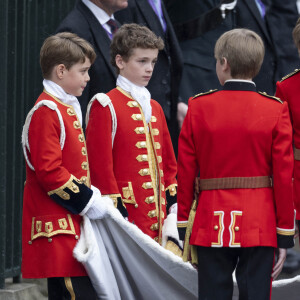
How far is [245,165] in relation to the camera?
4.43m

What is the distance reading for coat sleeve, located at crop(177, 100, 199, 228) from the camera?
178 inches

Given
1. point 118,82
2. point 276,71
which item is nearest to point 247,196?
point 118,82

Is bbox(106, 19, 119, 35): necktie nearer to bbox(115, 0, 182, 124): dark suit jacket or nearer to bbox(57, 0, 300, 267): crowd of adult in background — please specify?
bbox(57, 0, 300, 267): crowd of adult in background

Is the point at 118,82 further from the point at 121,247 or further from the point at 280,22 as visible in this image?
the point at 280,22

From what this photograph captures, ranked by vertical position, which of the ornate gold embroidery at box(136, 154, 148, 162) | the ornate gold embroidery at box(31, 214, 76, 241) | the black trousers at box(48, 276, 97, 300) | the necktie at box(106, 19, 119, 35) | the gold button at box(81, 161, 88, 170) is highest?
the necktie at box(106, 19, 119, 35)

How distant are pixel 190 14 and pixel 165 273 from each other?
8.70ft

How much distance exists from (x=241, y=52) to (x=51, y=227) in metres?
1.19

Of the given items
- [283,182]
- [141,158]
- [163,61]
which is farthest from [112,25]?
[283,182]

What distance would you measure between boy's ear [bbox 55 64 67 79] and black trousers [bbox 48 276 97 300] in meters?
0.97

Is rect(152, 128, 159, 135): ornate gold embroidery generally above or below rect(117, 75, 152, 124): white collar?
below

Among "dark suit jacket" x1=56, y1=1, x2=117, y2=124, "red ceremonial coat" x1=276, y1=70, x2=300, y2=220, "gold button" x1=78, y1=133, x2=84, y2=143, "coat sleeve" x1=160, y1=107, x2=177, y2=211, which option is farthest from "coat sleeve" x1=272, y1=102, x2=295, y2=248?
"dark suit jacket" x1=56, y1=1, x2=117, y2=124

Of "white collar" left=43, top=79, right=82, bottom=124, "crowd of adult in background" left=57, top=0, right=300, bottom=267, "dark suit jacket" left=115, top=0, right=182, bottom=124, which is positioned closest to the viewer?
"white collar" left=43, top=79, right=82, bottom=124

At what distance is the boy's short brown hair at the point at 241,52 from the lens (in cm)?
448

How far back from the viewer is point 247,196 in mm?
4426
